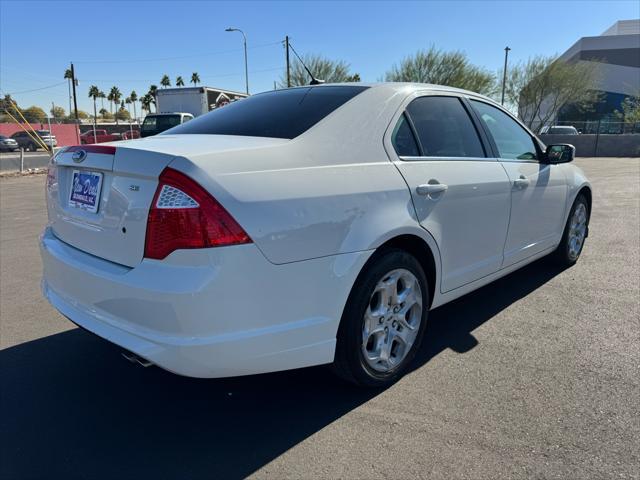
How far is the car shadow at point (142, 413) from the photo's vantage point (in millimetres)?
2225

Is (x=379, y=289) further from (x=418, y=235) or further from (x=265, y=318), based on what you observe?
(x=265, y=318)

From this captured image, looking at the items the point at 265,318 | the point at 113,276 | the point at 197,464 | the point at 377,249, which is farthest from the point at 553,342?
the point at 113,276

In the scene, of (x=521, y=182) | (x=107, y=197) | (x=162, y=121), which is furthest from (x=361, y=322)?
(x=162, y=121)

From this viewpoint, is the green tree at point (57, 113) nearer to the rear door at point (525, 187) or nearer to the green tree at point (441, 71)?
the green tree at point (441, 71)

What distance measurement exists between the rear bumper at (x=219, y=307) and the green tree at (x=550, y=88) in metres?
41.6

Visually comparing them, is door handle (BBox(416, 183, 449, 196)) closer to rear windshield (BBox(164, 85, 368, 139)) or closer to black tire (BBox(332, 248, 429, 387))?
black tire (BBox(332, 248, 429, 387))

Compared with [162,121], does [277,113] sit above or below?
below

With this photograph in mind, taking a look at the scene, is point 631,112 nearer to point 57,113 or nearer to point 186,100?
point 186,100

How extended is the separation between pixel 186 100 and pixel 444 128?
73.9 feet

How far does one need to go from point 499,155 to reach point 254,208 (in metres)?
2.37

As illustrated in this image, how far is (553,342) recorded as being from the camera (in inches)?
134

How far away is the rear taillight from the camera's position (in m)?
2.02

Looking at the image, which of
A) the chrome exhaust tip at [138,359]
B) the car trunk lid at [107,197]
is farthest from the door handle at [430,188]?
the chrome exhaust tip at [138,359]

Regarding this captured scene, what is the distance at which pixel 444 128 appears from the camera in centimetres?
330
